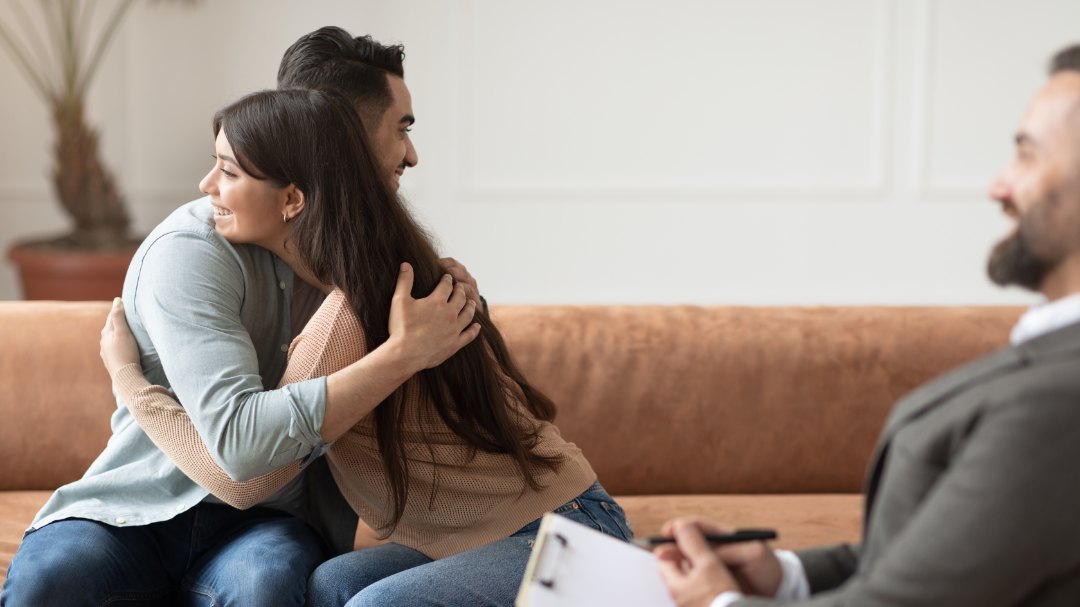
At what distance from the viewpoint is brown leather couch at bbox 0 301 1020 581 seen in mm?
2250

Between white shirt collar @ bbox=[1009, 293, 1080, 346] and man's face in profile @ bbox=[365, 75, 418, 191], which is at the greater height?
man's face in profile @ bbox=[365, 75, 418, 191]

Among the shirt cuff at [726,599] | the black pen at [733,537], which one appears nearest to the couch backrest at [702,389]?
the black pen at [733,537]

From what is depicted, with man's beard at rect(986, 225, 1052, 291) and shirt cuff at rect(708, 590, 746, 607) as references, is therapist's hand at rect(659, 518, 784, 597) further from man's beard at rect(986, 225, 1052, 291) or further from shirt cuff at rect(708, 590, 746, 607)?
man's beard at rect(986, 225, 1052, 291)

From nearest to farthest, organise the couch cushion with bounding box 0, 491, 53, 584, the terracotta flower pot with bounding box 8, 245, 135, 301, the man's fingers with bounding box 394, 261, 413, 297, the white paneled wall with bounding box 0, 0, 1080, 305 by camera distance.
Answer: the man's fingers with bounding box 394, 261, 413, 297 < the couch cushion with bounding box 0, 491, 53, 584 < the terracotta flower pot with bounding box 8, 245, 135, 301 < the white paneled wall with bounding box 0, 0, 1080, 305

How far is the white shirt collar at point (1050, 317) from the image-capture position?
3.38ft

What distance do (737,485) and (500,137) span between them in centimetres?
308

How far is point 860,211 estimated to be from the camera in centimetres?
519

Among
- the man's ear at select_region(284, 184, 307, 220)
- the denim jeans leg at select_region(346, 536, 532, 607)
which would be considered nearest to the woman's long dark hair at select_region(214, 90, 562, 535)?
the man's ear at select_region(284, 184, 307, 220)

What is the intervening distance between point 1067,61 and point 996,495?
44 cm

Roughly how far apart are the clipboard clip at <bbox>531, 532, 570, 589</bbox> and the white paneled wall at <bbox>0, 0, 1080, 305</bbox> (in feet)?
12.9

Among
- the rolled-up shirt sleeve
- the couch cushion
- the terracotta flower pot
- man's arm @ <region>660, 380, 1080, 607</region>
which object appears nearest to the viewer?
man's arm @ <region>660, 380, 1080, 607</region>

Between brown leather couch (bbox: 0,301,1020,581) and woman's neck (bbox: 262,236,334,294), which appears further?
brown leather couch (bbox: 0,301,1020,581)

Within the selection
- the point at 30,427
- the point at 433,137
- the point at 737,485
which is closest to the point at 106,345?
the point at 30,427

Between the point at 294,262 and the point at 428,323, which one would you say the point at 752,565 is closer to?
the point at 428,323
